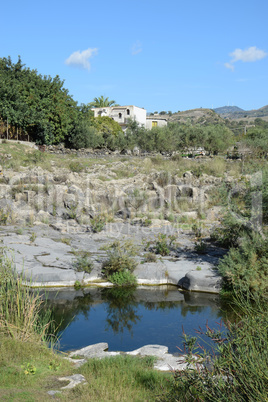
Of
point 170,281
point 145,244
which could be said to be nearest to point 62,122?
point 145,244

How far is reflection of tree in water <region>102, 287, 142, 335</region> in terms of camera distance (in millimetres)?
7287

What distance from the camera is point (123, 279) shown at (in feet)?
29.3

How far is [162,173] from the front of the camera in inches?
782

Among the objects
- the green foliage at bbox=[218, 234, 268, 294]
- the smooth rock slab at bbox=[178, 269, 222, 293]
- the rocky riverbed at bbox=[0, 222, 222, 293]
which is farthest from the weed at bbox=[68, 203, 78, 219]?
the green foliage at bbox=[218, 234, 268, 294]

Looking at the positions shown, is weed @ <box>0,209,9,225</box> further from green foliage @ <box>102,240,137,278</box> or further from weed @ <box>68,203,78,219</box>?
green foliage @ <box>102,240,137,278</box>

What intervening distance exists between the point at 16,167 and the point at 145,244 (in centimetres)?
1152

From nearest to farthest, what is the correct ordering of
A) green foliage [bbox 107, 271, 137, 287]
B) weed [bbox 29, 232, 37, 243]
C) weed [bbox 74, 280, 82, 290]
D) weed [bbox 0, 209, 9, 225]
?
weed [bbox 74, 280, 82, 290], green foliage [bbox 107, 271, 137, 287], weed [bbox 29, 232, 37, 243], weed [bbox 0, 209, 9, 225]

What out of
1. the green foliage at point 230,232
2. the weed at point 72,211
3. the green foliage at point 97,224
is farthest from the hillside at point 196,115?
the green foliage at point 230,232

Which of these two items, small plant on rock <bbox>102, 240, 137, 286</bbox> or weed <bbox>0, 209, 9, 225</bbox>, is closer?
small plant on rock <bbox>102, 240, 137, 286</bbox>

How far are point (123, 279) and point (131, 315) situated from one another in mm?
1314

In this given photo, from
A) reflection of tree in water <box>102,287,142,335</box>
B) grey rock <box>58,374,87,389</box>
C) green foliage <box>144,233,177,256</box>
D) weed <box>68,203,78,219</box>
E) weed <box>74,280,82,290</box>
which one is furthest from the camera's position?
weed <box>68,203,78,219</box>

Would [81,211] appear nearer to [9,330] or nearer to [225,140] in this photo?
[9,330]

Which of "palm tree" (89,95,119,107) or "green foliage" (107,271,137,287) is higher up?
"palm tree" (89,95,119,107)

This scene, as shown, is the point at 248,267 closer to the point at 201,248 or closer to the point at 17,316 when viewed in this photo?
the point at 201,248
